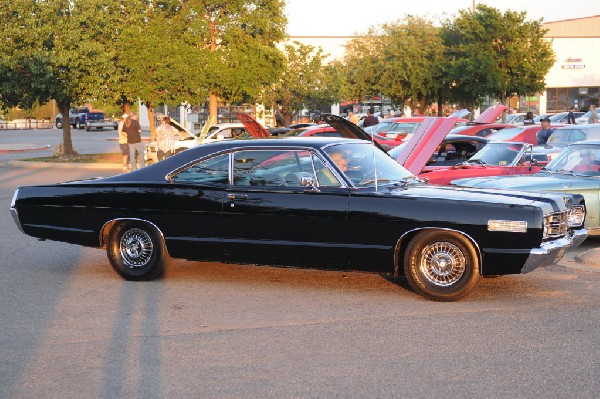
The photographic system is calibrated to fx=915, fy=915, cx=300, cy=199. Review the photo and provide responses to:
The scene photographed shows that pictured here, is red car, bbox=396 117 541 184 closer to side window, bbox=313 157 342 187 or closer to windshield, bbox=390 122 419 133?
side window, bbox=313 157 342 187

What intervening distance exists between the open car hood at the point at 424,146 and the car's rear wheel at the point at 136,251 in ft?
16.7

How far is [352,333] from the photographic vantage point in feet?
23.8

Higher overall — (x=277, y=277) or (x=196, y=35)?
(x=196, y=35)

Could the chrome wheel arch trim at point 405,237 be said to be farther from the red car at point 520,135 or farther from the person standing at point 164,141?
the person standing at point 164,141

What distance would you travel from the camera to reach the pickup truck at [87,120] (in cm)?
7388

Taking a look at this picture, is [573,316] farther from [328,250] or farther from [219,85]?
[219,85]

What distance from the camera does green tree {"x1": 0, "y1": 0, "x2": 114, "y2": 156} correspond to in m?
29.9

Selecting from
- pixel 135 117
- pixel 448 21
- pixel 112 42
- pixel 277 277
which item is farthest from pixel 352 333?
pixel 448 21

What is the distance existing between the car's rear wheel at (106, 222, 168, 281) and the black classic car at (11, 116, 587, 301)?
0.01 m

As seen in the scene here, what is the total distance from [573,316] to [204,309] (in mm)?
3221

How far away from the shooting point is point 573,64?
203 feet

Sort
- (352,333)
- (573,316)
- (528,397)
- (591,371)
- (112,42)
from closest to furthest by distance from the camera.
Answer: (528,397) → (591,371) → (352,333) → (573,316) → (112,42)

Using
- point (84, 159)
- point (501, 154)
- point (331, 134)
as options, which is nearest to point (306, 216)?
point (501, 154)

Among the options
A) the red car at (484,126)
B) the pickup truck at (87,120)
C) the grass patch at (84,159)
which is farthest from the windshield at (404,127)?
the pickup truck at (87,120)
